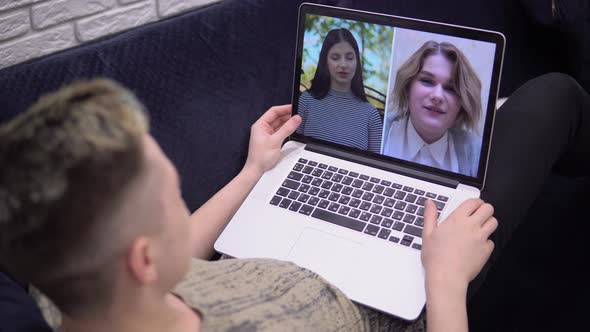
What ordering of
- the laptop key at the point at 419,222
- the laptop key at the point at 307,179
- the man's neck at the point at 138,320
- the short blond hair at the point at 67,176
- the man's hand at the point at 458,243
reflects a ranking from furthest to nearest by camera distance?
the laptop key at the point at 307,179 → the laptop key at the point at 419,222 → the man's hand at the point at 458,243 → the man's neck at the point at 138,320 → the short blond hair at the point at 67,176

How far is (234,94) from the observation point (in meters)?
1.19

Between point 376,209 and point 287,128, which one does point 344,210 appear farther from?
point 287,128

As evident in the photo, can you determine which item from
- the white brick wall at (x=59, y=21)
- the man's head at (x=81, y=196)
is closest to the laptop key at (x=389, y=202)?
the man's head at (x=81, y=196)

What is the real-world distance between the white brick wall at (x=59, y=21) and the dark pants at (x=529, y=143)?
834mm

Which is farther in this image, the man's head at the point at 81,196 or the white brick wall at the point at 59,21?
the white brick wall at the point at 59,21

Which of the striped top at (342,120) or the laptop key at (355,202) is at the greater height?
the striped top at (342,120)

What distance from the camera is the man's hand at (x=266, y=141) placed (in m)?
1.14

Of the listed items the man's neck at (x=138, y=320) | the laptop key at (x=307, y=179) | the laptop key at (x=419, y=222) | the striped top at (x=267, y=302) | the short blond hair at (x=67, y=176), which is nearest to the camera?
the short blond hair at (x=67, y=176)

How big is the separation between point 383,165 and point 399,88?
14cm

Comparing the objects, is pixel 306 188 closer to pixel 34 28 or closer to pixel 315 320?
pixel 315 320

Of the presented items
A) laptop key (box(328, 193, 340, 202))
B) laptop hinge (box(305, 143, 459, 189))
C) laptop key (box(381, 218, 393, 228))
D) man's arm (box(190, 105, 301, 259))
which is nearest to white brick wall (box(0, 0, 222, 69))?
man's arm (box(190, 105, 301, 259))

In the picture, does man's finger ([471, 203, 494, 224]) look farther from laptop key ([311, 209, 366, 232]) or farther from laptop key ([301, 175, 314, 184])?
laptop key ([301, 175, 314, 184])

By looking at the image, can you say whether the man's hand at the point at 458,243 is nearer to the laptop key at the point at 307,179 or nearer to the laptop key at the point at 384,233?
the laptop key at the point at 384,233

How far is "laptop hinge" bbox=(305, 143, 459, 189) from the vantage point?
42.0 inches
